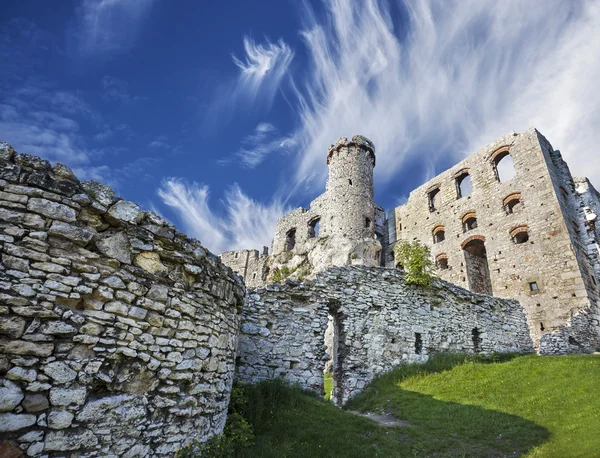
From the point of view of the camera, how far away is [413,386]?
9297 millimetres

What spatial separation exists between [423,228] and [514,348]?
13.4m

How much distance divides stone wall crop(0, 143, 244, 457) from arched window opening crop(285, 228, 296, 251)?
24.1 meters

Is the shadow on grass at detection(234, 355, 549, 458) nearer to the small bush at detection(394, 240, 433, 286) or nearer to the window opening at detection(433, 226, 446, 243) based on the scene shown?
the small bush at detection(394, 240, 433, 286)

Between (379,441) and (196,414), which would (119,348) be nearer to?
(196,414)

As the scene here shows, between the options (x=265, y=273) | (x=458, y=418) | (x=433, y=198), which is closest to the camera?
(x=458, y=418)

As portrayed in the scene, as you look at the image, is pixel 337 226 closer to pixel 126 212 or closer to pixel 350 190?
pixel 350 190

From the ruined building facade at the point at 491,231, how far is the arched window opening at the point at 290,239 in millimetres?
89

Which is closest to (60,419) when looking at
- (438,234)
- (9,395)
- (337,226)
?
(9,395)

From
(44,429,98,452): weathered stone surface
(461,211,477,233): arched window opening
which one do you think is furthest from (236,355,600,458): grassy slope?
(461,211,477,233): arched window opening

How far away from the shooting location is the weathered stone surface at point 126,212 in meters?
3.80

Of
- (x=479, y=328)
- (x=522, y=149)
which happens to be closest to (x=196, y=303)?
(x=479, y=328)

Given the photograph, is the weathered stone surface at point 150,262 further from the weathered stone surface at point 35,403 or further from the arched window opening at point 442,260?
the arched window opening at point 442,260

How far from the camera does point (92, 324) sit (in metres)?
3.37

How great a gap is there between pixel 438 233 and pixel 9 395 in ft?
84.9
